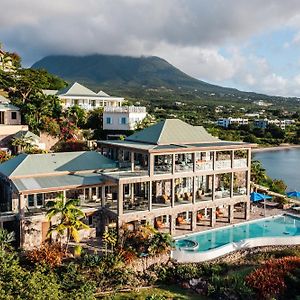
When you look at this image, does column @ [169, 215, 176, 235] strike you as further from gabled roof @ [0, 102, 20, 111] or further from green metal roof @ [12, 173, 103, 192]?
gabled roof @ [0, 102, 20, 111]

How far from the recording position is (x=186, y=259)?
68.9 ft

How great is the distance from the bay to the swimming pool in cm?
2811

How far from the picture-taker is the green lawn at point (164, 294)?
1791cm

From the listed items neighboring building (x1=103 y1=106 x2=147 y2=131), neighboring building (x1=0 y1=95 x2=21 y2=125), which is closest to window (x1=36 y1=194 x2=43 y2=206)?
neighboring building (x1=0 y1=95 x2=21 y2=125)

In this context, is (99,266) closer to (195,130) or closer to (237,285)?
(237,285)

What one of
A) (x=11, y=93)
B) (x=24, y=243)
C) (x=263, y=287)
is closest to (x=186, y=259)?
(x=263, y=287)

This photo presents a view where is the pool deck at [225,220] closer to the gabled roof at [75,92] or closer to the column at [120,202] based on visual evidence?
the column at [120,202]

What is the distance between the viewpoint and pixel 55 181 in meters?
22.7

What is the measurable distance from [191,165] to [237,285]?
28.5 feet

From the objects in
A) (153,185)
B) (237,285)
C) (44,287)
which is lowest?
(237,285)

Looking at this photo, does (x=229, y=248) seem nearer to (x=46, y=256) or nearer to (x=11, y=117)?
(x=46, y=256)

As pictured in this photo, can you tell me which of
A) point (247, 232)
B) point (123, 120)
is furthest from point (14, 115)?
point (247, 232)

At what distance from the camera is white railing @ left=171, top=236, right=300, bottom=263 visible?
21.0 meters

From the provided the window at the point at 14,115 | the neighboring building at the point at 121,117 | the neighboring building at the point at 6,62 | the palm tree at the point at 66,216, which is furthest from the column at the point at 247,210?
the neighboring building at the point at 6,62
